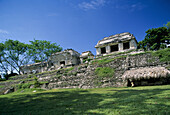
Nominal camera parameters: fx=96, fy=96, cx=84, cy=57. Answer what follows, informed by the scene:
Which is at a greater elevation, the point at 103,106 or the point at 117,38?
the point at 117,38

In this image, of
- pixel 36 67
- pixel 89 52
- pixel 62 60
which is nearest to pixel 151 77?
pixel 89 52

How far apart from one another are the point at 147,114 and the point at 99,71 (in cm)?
792

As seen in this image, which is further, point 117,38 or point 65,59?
point 65,59

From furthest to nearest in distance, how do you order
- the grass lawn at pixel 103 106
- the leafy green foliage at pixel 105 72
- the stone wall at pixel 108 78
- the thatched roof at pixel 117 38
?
the thatched roof at pixel 117 38 < the leafy green foliage at pixel 105 72 < the stone wall at pixel 108 78 < the grass lawn at pixel 103 106

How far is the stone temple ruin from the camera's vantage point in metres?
17.2

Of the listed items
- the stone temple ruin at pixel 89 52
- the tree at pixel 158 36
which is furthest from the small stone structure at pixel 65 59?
the tree at pixel 158 36

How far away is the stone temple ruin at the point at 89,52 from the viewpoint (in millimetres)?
17173

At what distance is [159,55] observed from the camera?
28.1ft

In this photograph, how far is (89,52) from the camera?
21719 mm

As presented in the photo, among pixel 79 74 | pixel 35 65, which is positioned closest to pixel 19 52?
pixel 35 65

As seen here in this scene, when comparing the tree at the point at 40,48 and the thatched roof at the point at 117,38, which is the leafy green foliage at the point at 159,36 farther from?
the tree at the point at 40,48

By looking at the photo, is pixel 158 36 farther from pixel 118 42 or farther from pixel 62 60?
pixel 62 60

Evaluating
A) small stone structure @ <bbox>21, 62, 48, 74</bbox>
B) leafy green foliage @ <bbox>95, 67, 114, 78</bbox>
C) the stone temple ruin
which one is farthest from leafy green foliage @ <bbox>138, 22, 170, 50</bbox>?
small stone structure @ <bbox>21, 62, 48, 74</bbox>

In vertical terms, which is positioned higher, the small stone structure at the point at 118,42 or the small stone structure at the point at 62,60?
the small stone structure at the point at 118,42
